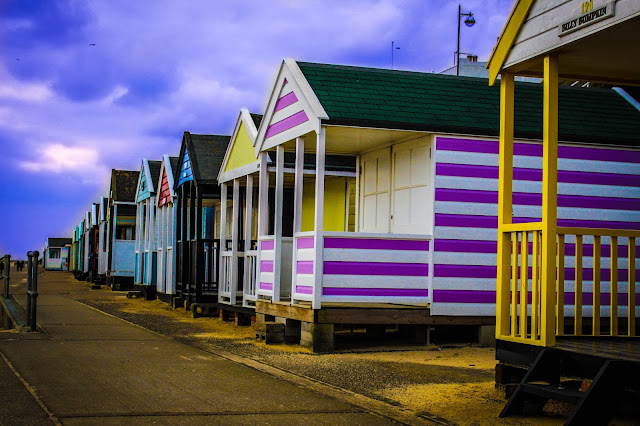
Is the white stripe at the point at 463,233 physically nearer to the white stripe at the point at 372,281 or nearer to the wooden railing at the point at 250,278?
the white stripe at the point at 372,281

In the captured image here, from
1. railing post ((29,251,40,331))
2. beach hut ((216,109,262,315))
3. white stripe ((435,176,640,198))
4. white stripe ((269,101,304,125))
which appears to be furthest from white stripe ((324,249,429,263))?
railing post ((29,251,40,331))

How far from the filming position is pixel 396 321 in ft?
37.9

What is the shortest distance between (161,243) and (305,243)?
13502 mm

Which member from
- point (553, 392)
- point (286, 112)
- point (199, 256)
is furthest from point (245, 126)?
point (553, 392)

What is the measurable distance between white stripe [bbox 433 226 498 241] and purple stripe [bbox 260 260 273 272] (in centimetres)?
294

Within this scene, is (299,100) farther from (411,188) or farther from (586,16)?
(586,16)

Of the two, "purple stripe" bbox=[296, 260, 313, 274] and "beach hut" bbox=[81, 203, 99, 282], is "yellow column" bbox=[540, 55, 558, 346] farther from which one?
"beach hut" bbox=[81, 203, 99, 282]

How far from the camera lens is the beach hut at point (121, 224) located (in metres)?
32.2

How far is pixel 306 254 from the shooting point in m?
11.7

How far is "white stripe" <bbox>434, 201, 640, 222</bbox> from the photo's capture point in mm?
11773

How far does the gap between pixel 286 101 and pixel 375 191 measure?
231 cm

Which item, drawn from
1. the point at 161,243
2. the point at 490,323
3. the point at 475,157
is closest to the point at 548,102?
the point at 475,157

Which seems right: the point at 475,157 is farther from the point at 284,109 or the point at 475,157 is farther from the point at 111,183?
the point at 111,183

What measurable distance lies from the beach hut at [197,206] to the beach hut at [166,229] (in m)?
0.72
